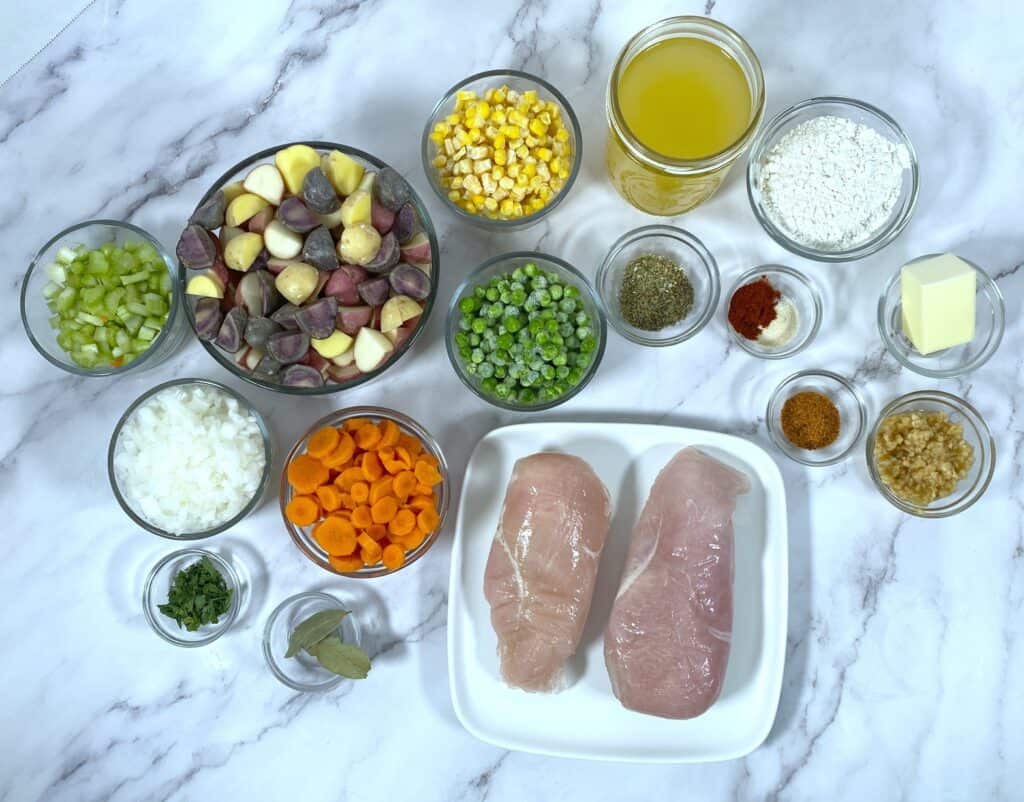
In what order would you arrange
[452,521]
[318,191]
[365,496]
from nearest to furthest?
[318,191]
[365,496]
[452,521]

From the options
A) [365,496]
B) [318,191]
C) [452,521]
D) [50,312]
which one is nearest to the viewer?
[318,191]

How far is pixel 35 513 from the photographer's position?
7.30 ft

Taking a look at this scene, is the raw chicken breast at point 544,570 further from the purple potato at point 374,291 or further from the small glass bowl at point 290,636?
the purple potato at point 374,291

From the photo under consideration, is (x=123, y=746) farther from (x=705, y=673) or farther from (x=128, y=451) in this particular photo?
(x=705, y=673)

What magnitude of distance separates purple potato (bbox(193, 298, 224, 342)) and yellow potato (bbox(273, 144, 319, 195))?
303mm

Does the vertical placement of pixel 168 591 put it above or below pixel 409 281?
below

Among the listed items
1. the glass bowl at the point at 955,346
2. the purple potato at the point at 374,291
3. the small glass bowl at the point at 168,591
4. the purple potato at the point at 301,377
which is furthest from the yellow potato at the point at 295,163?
the glass bowl at the point at 955,346

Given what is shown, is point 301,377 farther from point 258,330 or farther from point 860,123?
point 860,123

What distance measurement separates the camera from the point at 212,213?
1.89 metres

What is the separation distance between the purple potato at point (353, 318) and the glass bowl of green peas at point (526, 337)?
0.21 metres

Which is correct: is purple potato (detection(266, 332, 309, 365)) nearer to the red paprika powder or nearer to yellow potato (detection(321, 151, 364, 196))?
yellow potato (detection(321, 151, 364, 196))

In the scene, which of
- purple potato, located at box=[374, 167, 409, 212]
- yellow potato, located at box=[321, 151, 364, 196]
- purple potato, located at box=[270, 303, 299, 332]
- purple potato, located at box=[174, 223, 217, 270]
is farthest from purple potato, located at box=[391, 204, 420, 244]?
purple potato, located at box=[174, 223, 217, 270]

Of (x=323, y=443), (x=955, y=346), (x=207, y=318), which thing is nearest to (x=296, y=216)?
(x=207, y=318)

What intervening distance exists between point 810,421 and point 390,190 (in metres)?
1.13
